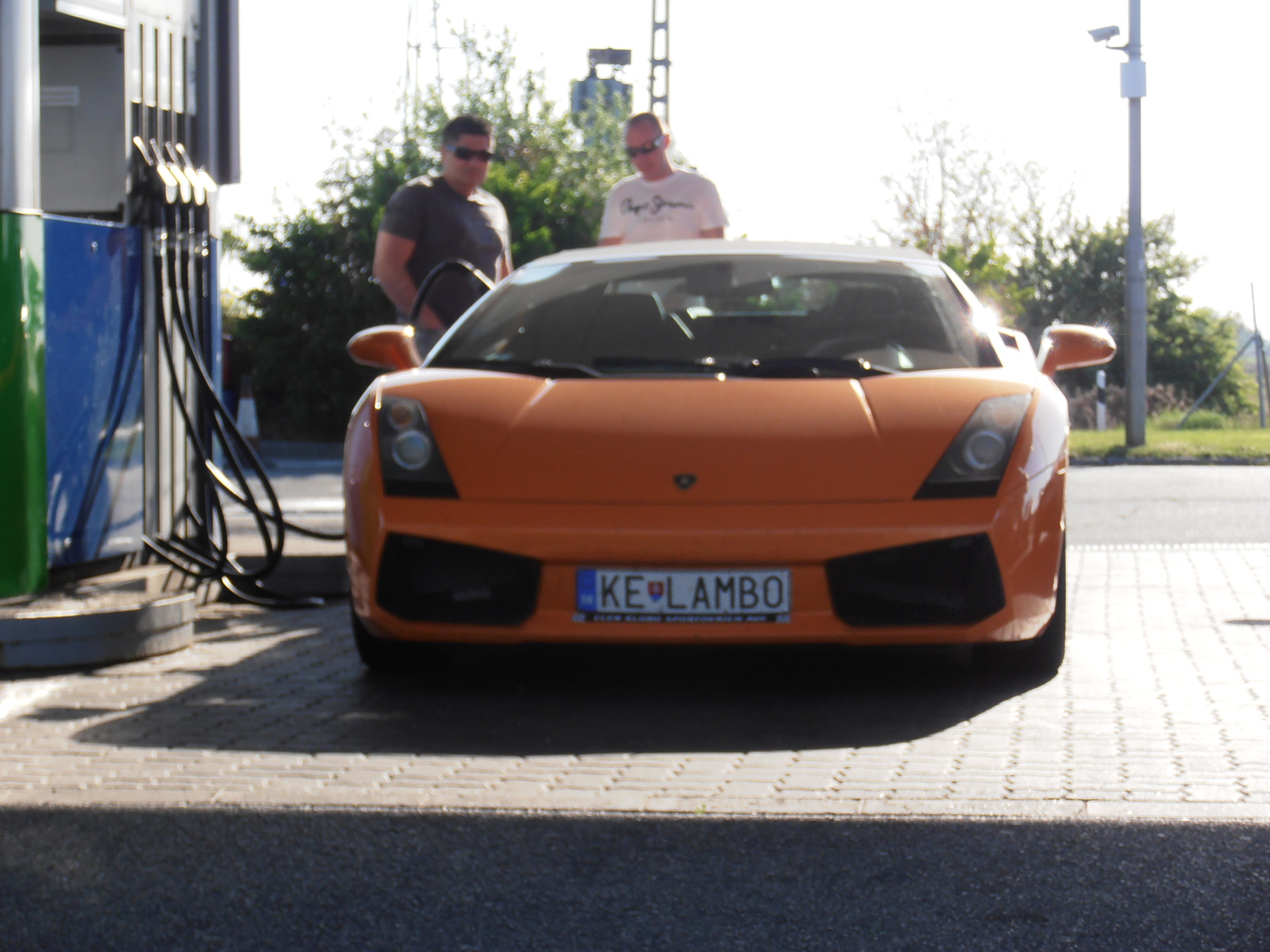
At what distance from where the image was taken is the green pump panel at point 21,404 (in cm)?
532

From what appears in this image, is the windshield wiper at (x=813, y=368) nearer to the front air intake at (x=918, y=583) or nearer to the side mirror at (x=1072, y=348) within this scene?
the front air intake at (x=918, y=583)

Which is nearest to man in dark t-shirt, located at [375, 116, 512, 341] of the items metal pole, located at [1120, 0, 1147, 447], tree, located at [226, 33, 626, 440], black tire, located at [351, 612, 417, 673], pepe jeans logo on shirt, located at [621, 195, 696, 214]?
pepe jeans logo on shirt, located at [621, 195, 696, 214]

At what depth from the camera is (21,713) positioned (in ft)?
13.9

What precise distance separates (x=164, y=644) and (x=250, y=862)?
8.06 feet

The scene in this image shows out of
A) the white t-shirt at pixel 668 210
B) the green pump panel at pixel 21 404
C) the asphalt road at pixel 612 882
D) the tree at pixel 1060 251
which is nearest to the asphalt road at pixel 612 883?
the asphalt road at pixel 612 882

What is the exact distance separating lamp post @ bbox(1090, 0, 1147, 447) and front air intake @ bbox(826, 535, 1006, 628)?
58.0ft

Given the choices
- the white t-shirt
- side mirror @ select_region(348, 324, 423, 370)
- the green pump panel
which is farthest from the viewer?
the white t-shirt

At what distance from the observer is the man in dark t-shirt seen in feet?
23.8

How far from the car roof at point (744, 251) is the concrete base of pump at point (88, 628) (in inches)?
62.6

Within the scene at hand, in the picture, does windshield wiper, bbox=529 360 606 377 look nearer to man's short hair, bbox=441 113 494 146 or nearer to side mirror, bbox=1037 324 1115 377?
side mirror, bbox=1037 324 1115 377

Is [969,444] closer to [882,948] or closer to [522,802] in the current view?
[522,802]

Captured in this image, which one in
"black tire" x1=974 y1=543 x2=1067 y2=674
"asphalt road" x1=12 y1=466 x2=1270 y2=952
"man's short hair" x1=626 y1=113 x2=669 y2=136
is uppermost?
"man's short hair" x1=626 y1=113 x2=669 y2=136

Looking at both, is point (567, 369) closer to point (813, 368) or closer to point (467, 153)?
point (813, 368)

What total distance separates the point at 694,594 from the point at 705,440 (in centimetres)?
39
